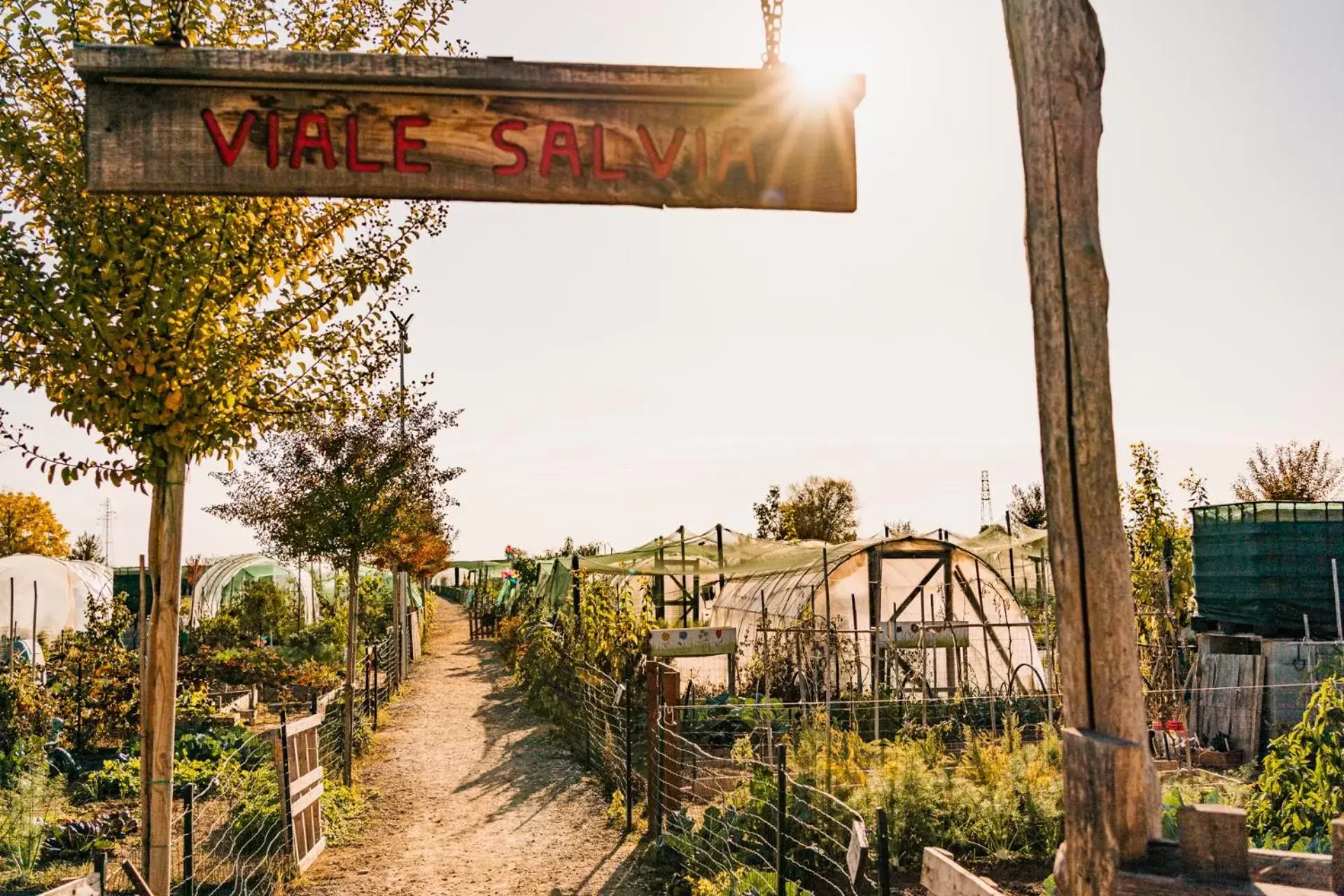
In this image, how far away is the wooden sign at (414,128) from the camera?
3039 millimetres

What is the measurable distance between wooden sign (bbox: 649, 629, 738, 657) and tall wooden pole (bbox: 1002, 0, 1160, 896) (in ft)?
28.5

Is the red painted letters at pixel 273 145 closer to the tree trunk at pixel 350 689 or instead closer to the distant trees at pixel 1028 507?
the tree trunk at pixel 350 689

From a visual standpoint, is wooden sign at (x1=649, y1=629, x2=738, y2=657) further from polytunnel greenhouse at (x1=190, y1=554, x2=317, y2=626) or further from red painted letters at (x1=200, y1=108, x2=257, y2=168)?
polytunnel greenhouse at (x1=190, y1=554, x2=317, y2=626)

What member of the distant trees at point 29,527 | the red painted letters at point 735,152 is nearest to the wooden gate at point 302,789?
the red painted letters at point 735,152

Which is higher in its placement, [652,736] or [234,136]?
[234,136]

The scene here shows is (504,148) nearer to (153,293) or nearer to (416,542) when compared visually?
(153,293)

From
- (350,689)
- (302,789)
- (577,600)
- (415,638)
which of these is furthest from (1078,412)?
(415,638)

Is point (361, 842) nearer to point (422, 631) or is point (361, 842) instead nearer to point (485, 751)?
point (485, 751)

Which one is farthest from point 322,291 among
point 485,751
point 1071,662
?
point 485,751

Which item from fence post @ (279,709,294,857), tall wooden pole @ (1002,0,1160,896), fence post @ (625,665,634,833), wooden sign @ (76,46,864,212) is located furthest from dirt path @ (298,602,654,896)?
wooden sign @ (76,46,864,212)

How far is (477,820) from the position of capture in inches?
410

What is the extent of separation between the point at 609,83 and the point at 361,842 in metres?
8.50

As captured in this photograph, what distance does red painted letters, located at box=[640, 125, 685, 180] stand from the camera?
3104mm

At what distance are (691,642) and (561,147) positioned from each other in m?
9.10
